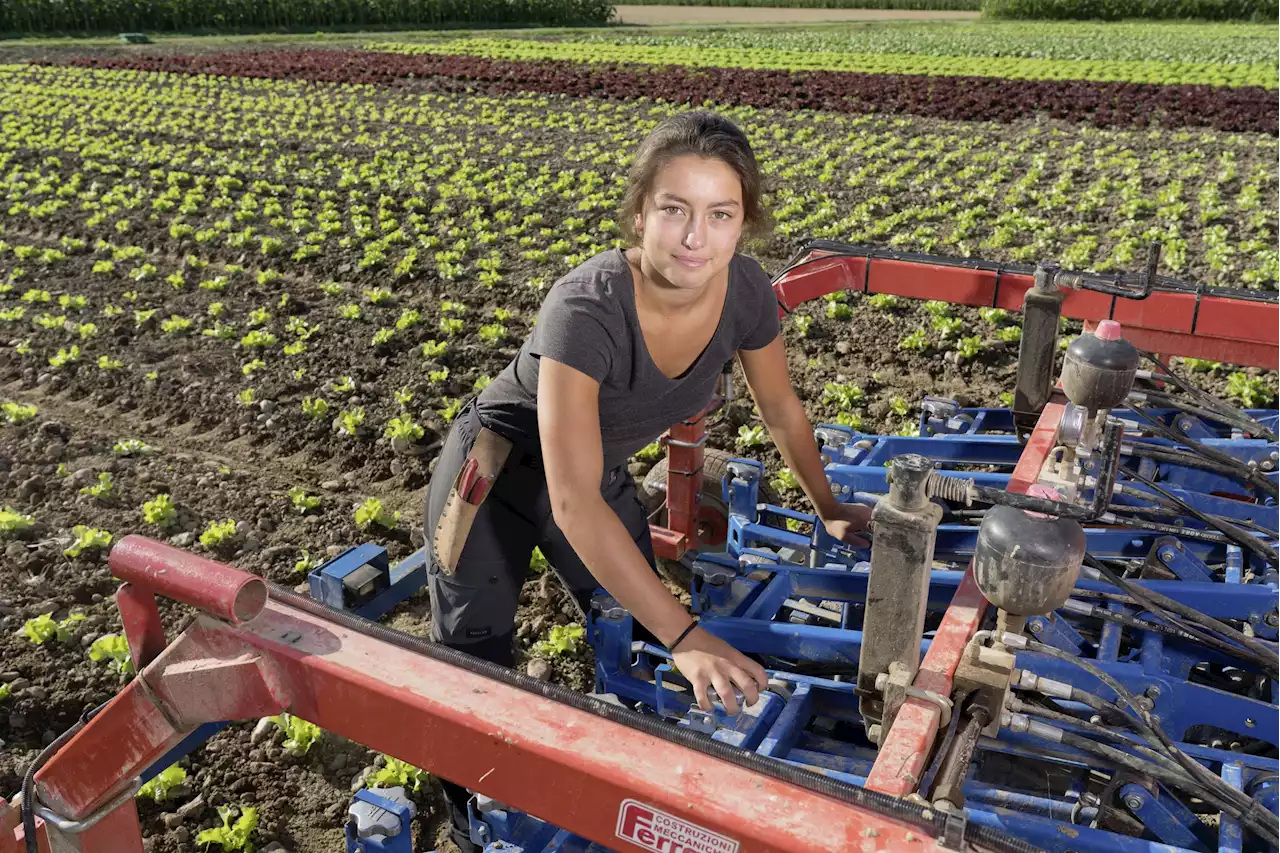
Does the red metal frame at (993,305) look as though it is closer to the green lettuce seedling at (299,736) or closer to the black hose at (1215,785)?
the green lettuce seedling at (299,736)

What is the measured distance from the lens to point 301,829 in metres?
3.22

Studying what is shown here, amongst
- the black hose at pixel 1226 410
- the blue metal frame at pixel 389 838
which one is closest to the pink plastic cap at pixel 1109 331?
→ the black hose at pixel 1226 410

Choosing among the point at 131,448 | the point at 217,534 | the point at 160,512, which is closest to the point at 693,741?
the point at 217,534

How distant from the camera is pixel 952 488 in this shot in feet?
6.33

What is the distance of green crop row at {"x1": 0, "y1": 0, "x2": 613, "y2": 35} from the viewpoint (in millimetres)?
29578

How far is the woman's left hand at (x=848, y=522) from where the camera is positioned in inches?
107

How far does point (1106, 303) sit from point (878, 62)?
782 inches

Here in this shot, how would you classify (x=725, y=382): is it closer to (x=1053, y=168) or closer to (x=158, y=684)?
(x=158, y=684)

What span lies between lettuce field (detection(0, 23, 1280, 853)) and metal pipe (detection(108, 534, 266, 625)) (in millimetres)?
1193

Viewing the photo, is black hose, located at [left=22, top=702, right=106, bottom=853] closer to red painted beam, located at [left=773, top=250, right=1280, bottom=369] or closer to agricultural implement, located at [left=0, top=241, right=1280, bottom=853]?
agricultural implement, located at [left=0, top=241, right=1280, bottom=853]

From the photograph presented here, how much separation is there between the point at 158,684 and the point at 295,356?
5031 millimetres

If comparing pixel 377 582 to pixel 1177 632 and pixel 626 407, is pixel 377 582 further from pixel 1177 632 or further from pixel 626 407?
pixel 1177 632

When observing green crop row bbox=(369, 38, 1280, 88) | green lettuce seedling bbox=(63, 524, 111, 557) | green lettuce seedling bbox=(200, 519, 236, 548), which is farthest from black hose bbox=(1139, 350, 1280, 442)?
green crop row bbox=(369, 38, 1280, 88)

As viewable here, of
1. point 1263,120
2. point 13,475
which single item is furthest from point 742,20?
point 13,475
